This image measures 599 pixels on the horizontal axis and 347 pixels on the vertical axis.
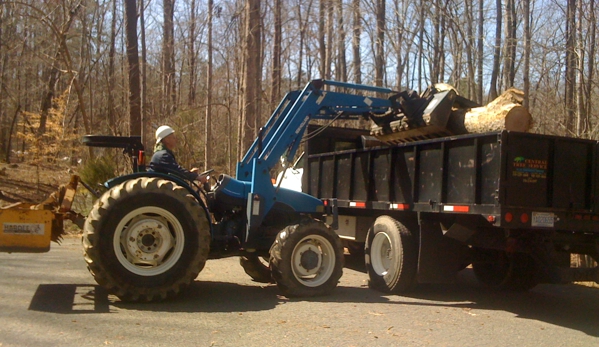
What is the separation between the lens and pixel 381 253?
9.10m

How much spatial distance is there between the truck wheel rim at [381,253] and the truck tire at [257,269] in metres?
1.64

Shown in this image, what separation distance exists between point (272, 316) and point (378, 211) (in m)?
3.49

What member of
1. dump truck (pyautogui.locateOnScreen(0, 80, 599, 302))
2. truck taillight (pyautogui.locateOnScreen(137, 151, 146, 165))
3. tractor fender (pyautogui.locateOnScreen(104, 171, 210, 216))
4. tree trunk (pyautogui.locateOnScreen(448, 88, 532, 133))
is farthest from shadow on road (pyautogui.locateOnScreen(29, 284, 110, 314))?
tree trunk (pyautogui.locateOnScreen(448, 88, 532, 133))

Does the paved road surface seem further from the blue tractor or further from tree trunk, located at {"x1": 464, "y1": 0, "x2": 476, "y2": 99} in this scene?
tree trunk, located at {"x1": 464, "y1": 0, "x2": 476, "y2": 99}

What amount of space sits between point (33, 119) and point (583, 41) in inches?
847

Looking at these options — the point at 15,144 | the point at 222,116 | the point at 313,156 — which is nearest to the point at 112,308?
the point at 313,156

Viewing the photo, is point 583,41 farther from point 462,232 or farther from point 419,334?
point 419,334

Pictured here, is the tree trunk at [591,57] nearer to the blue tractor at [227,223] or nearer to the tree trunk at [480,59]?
the tree trunk at [480,59]

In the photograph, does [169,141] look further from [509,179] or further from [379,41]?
[379,41]

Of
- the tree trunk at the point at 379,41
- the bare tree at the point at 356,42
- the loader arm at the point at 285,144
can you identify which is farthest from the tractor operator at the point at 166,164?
the bare tree at the point at 356,42

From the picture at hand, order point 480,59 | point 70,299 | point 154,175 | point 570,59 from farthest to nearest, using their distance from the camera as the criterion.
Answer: point 480,59 → point 570,59 → point 154,175 → point 70,299

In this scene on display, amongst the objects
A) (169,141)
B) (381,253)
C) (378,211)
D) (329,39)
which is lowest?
(381,253)

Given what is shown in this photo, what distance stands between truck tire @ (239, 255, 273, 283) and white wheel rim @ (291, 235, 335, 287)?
922 millimetres

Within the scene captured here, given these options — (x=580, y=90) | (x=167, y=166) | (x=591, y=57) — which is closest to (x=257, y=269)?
(x=167, y=166)
